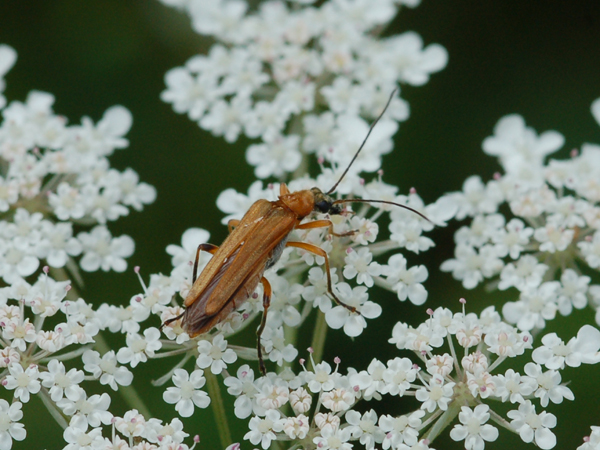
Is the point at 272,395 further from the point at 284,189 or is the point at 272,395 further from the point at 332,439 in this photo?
the point at 284,189

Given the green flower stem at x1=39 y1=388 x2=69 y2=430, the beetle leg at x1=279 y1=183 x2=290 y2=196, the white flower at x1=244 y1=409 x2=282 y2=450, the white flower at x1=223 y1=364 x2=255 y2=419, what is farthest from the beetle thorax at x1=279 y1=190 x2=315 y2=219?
the green flower stem at x1=39 y1=388 x2=69 y2=430

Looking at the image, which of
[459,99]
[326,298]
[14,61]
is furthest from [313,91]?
[14,61]

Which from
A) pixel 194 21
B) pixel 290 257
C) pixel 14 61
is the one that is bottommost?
pixel 290 257

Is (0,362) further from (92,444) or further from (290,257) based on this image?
(290,257)

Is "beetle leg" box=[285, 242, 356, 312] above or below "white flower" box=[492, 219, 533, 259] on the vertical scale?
below

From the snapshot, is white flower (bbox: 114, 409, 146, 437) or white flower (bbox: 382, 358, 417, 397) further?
white flower (bbox: 382, 358, 417, 397)

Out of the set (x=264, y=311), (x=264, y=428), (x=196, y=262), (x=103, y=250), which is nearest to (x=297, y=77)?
(x=103, y=250)

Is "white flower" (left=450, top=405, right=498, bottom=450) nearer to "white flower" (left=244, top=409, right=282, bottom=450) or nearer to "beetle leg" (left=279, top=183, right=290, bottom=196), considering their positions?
"white flower" (left=244, top=409, right=282, bottom=450)
